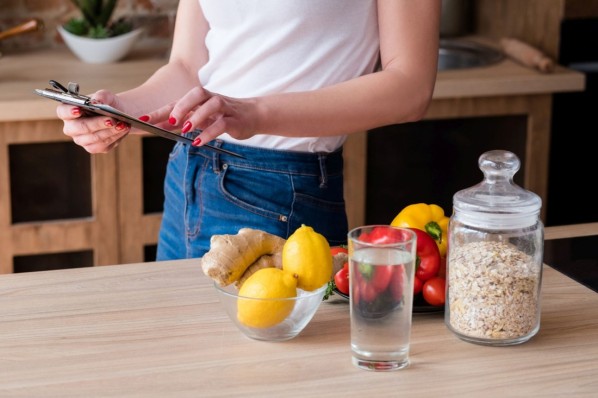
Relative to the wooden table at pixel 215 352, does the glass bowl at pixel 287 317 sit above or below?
above

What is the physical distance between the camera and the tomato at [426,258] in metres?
1.25

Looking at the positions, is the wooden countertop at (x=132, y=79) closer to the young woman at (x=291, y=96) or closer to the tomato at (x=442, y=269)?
the young woman at (x=291, y=96)

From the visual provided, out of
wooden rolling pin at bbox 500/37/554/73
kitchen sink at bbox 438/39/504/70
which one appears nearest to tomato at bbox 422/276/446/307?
wooden rolling pin at bbox 500/37/554/73

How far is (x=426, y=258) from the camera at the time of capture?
1.26m

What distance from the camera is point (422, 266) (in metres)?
1.26

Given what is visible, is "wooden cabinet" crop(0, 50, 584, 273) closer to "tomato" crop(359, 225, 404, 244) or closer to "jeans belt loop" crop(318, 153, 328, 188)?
"jeans belt loop" crop(318, 153, 328, 188)

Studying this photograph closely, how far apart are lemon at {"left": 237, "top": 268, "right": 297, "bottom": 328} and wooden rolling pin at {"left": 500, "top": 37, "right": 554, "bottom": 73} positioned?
5.50 feet

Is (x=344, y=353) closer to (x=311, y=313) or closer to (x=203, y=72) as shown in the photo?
(x=311, y=313)

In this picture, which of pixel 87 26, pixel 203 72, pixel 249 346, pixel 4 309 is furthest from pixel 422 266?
pixel 87 26

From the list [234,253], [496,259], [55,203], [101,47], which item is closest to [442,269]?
[496,259]

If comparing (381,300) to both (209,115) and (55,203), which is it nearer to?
(209,115)

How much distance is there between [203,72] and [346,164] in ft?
3.05

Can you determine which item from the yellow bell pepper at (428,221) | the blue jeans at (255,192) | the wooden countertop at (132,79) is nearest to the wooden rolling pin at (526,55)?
the wooden countertop at (132,79)

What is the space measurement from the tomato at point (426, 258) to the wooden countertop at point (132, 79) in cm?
135
